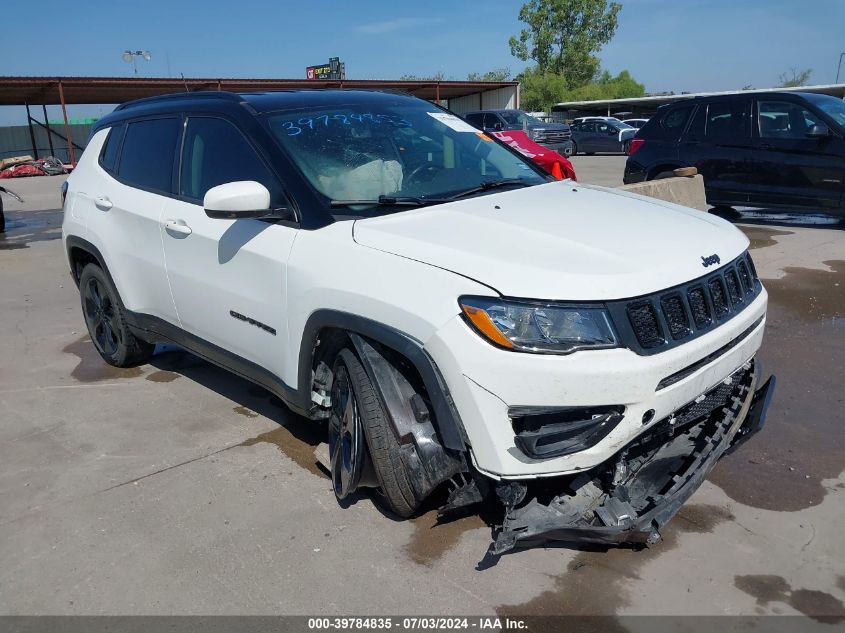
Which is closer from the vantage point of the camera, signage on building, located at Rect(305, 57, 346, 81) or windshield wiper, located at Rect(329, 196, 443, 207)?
windshield wiper, located at Rect(329, 196, 443, 207)

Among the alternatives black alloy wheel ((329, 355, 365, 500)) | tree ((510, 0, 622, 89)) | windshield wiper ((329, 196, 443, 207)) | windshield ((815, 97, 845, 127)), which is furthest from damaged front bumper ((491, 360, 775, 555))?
tree ((510, 0, 622, 89))

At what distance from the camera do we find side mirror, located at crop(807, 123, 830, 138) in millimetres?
8883

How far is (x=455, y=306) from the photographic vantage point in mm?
2592

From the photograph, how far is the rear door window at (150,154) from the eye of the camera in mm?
4246

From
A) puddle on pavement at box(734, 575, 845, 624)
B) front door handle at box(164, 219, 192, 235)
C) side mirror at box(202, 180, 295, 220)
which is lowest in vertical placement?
puddle on pavement at box(734, 575, 845, 624)

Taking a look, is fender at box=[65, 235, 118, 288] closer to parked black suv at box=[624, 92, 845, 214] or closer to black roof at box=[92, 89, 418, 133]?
black roof at box=[92, 89, 418, 133]

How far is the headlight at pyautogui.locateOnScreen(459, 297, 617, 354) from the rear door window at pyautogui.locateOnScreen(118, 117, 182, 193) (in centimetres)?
249

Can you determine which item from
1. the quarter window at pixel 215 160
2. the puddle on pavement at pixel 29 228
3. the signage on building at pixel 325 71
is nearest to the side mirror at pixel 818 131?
the quarter window at pixel 215 160

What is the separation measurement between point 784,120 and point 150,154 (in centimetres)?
809

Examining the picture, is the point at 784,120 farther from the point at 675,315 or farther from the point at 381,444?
the point at 381,444

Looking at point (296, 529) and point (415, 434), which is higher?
point (415, 434)

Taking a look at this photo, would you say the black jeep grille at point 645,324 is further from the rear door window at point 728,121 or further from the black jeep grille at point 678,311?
the rear door window at point 728,121

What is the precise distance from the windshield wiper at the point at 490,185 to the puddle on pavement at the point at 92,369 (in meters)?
3.02

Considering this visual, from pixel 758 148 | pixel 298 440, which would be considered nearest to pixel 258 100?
pixel 298 440
